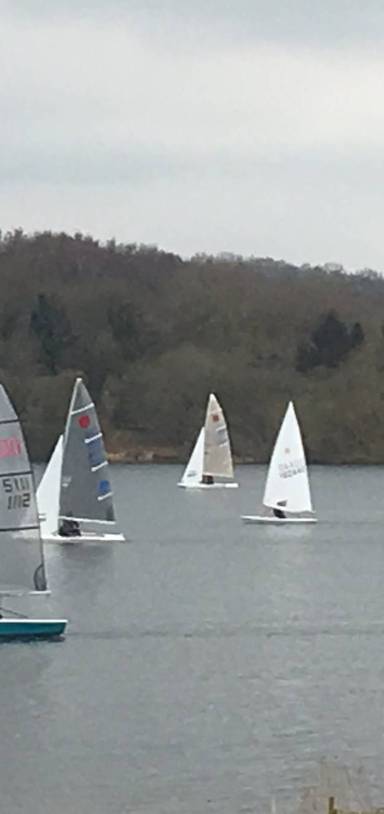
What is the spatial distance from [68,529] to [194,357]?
192 feet

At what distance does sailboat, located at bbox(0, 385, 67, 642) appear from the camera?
3103cm

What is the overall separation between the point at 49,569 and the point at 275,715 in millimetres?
18625

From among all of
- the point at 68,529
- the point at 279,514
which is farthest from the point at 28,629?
the point at 279,514

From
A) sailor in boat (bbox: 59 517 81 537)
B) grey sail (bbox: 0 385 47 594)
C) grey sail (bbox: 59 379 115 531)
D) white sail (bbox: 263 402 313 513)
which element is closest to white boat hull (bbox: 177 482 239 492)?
white sail (bbox: 263 402 313 513)

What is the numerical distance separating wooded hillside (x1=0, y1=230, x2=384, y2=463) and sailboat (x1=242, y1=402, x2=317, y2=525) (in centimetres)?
4553

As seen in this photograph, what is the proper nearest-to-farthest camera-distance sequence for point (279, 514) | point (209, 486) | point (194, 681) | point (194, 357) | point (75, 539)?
point (194, 681), point (75, 539), point (279, 514), point (209, 486), point (194, 357)

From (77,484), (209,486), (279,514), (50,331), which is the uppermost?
(50,331)

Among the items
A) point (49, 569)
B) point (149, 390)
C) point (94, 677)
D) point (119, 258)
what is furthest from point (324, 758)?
point (119, 258)

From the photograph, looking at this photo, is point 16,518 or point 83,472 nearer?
point 16,518

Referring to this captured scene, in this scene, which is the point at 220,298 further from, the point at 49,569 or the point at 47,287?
the point at 49,569

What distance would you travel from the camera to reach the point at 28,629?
30906 millimetres

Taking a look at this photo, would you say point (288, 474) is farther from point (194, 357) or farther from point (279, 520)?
point (194, 357)

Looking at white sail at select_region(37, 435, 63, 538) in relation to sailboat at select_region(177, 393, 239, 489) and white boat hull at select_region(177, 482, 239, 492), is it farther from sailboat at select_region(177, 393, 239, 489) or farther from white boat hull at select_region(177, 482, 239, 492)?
white boat hull at select_region(177, 482, 239, 492)

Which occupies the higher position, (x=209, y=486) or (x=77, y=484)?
(x=77, y=484)
